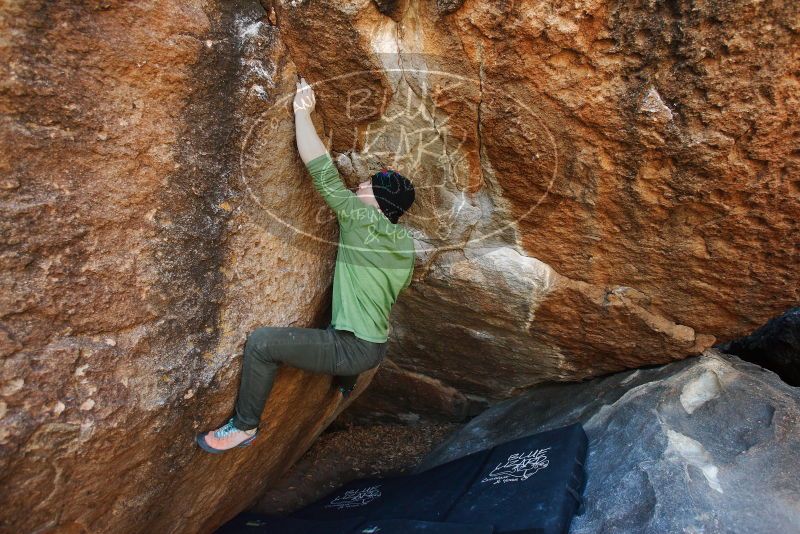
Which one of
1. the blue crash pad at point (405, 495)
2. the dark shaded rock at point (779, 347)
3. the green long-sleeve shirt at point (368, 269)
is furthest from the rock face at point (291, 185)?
the dark shaded rock at point (779, 347)

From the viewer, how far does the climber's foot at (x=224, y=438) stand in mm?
2336

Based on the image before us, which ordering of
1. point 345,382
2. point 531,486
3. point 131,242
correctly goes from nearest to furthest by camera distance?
point 131,242 < point 531,486 < point 345,382

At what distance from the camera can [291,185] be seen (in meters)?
2.37

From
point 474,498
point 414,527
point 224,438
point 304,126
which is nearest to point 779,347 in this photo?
point 474,498

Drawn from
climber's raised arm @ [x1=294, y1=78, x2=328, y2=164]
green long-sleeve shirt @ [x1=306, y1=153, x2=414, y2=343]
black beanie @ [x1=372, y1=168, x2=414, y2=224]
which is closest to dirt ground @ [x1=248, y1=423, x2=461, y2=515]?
green long-sleeve shirt @ [x1=306, y1=153, x2=414, y2=343]

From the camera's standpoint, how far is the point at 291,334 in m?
2.34

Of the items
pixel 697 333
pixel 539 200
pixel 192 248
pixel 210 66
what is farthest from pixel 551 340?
pixel 210 66

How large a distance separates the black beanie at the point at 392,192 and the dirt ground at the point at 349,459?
1965 millimetres

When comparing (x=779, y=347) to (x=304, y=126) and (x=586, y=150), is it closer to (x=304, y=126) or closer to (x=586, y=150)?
(x=586, y=150)

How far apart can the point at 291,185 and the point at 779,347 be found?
3200mm

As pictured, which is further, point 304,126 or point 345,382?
point 345,382

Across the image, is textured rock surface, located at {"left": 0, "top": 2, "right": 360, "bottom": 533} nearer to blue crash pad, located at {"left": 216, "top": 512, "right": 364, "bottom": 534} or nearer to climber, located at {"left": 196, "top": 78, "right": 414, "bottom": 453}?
climber, located at {"left": 196, "top": 78, "right": 414, "bottom": 453}

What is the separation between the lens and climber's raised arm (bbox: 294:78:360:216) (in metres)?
2.24

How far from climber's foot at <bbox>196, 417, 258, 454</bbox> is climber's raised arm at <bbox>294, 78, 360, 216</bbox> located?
3.27 feet
